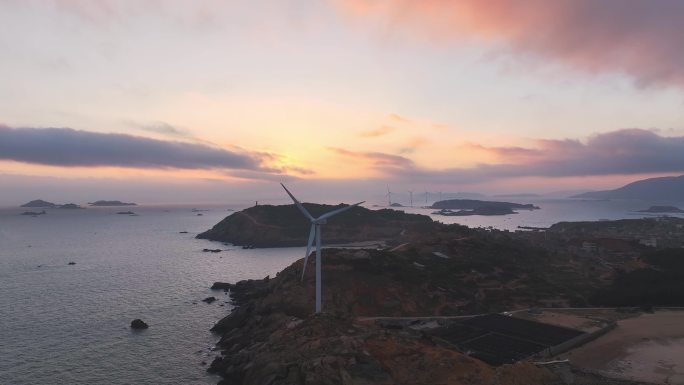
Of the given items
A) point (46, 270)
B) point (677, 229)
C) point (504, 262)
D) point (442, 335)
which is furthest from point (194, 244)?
point (677, 229)

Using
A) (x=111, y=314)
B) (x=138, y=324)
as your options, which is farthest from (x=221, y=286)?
(x=138, y=324)

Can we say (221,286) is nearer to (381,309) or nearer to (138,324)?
(138,324)

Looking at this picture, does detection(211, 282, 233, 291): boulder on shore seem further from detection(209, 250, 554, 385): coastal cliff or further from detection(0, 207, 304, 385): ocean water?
detection(209, 250, 554, 385): coastal cliff

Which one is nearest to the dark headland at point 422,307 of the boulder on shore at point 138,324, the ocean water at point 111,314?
the ocean water at point 111,314

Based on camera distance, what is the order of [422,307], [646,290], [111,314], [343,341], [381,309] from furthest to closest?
[111,314]
[646,290]
[422,307]
[381,309]
[343,341]

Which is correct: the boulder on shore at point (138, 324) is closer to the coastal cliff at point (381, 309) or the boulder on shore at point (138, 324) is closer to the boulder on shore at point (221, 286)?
the coastal cliff at point (381, 309)

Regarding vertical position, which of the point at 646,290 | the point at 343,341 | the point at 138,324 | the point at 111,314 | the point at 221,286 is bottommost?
the point at 111,314

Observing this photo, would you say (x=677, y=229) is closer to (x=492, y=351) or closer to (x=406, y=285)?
(x=406, y=285)
